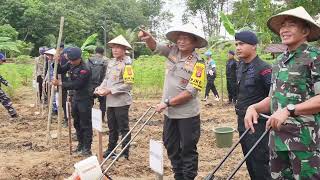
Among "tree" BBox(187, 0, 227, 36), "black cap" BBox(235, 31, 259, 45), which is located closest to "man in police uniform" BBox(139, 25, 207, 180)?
"black cap" BBox(235, 31, 259, 45)

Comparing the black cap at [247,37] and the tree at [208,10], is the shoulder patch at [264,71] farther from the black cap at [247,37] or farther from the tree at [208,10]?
the tree at [208,10]

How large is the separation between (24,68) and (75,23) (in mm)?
23036

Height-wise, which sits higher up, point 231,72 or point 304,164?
point 231,72

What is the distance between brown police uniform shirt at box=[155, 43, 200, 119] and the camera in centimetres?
465

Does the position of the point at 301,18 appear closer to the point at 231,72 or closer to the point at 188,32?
the point at 188,32

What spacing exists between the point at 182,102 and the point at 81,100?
8.45 feet

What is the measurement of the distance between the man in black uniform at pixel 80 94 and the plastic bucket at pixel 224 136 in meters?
2.21

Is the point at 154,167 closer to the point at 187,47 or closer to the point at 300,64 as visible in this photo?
the point at 187,47

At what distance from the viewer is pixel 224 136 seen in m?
7.33

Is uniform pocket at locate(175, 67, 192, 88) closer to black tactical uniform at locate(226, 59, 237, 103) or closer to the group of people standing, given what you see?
the group of people standing

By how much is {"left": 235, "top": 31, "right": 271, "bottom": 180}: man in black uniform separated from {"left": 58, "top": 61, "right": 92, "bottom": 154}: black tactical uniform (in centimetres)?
298

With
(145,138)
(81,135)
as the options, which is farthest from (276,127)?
(145,138)

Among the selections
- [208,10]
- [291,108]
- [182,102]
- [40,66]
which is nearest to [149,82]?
[40,66]

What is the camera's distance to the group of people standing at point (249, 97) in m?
3.08
